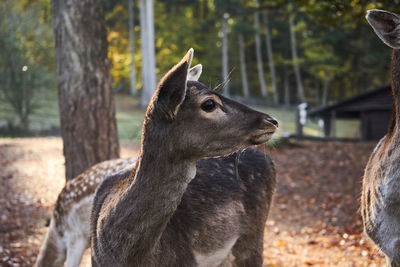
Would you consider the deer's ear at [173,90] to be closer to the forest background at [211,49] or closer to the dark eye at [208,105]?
the dark eye at [208,105]

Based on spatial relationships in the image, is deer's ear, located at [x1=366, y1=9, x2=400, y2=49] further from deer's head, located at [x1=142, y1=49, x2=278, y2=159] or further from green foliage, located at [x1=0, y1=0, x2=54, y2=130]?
green foliage, located at [x1=0, y1=0, x2=54, y2=130]

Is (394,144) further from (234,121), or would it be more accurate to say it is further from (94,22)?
(94,22)

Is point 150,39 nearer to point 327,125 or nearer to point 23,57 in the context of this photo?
point 327,125

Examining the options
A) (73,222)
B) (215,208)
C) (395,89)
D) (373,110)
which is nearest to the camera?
(395,89)

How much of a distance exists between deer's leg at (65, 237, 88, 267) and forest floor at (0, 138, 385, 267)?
0.67 m

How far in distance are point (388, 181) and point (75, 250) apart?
3239 mm

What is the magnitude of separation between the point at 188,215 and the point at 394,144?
1.60 meters

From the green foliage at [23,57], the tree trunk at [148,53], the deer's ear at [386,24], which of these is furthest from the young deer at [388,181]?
the tree trunk at [148,53]

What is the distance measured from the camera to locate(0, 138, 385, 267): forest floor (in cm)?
621

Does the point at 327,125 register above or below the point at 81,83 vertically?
below

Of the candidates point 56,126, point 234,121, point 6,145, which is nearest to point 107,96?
point 234,121

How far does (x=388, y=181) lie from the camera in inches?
123

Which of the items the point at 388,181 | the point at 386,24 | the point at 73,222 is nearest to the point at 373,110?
the point at 73,222

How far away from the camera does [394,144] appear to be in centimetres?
316
